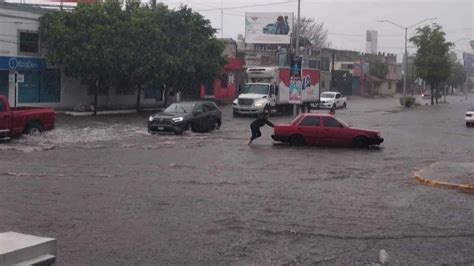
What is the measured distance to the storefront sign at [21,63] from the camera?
3947cm

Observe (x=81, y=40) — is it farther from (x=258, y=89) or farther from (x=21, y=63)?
(x=258, y=89)

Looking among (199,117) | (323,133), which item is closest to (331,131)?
(323,133)

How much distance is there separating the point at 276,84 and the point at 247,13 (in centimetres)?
3682

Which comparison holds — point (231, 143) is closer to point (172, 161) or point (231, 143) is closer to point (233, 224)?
point (172, 161)

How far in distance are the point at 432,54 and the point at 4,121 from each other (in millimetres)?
65482

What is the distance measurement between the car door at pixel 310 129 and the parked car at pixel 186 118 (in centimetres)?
630

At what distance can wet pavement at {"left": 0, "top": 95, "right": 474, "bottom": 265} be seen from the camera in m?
9.45

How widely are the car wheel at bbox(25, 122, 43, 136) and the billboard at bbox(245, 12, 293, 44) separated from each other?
5856 centimetres

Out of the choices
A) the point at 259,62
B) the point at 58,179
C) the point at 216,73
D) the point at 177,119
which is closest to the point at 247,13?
the point at 259,62

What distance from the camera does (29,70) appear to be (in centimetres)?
4212

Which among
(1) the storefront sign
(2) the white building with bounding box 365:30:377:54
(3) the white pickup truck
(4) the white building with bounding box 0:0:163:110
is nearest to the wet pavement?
(1) the storefront sign

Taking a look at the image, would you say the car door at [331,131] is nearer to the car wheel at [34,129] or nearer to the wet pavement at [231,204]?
the wet pavement at [231,204]

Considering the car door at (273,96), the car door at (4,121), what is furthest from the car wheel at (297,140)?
the car door at (273,96)

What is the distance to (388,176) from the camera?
61.4ft
